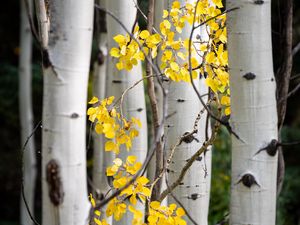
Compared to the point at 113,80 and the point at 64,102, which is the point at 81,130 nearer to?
the point at 64,102

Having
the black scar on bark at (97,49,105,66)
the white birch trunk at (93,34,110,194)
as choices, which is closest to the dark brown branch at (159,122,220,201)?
the white birch trunk at (93,34,110,194)

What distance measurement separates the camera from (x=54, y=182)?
39.8 inches

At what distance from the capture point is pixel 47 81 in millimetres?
1035

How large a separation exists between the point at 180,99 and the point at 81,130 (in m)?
0.70

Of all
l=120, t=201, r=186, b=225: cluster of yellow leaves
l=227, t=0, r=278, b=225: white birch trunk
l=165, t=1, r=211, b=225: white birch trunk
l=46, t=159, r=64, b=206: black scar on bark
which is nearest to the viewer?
l=46, t=159, r=64, b=206: black scar on bark

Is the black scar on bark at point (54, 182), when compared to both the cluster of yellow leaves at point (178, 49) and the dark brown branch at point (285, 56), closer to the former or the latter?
the cluster of yellow leaves at point (178, 49)

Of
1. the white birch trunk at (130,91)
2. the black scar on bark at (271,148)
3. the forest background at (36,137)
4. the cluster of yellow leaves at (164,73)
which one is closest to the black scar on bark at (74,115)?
the cluster of yellow leaves at (164,73)

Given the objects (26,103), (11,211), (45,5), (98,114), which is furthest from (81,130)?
(11,211)

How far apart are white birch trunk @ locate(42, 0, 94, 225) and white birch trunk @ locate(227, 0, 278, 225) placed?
0.36m

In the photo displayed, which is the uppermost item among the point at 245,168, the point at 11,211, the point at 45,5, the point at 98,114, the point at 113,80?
the point at 45,5

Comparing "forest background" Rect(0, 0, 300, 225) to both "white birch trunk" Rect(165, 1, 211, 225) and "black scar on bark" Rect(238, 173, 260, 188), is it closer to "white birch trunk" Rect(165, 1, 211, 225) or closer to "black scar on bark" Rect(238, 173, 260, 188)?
"white birch trunk" Rect(165, 1, 211, 225)

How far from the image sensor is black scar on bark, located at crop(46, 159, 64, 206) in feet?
3.31

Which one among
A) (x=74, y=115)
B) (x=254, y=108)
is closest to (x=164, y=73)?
(x=254, y=108)

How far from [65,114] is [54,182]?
132 millimetres
